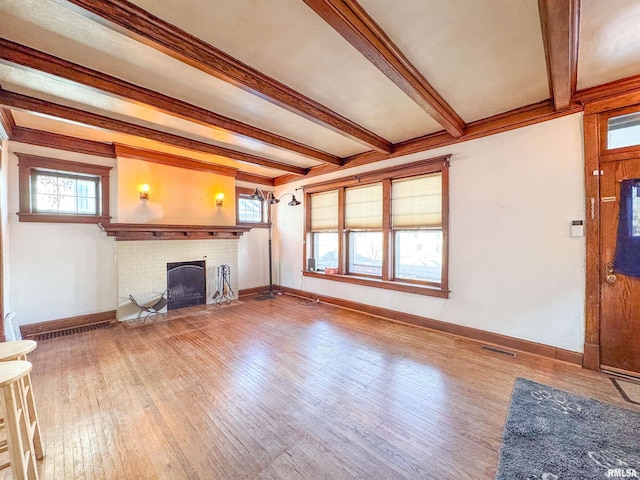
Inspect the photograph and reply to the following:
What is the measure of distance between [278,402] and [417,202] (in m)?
3.46

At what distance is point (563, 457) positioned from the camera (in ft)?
5.60

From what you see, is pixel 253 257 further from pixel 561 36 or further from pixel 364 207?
pixel 561 36

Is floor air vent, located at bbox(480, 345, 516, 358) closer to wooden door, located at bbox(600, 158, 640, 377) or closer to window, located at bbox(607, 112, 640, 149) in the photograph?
wooden door, located at bbox(600, 158, 640, 377)

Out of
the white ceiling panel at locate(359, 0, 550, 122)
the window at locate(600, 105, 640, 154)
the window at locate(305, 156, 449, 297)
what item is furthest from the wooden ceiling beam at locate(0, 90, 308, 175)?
the window at locate(600, 105, 640, 154)

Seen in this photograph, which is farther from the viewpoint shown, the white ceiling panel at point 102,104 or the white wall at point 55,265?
the white wall at point 55,265

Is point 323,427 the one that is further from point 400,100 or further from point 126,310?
point 126,310

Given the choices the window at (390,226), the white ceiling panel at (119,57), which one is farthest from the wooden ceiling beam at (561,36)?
the white ceiling panel at (119,57)

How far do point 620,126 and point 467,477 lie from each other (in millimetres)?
3608

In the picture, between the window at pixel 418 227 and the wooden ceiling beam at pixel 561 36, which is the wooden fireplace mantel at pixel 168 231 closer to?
the window at pixel 418 227

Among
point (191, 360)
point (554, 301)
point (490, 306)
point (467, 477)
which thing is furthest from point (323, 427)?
point (554, 301)

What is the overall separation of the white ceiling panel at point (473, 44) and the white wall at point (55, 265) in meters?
4.99

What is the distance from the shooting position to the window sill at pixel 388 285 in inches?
157

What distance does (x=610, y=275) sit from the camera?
8.97 feet

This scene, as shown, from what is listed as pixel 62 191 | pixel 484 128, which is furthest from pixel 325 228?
pixel 62 191
